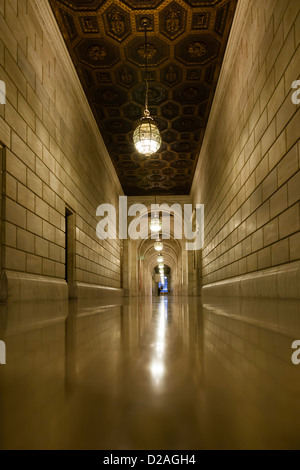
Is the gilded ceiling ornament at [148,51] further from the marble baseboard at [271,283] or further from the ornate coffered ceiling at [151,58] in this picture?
the marble baseboard at [271,283]

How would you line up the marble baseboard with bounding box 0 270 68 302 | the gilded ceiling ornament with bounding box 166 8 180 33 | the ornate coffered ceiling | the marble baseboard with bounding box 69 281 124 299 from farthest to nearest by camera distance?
the marble baseboard with bounding box 69 281 124 299 → the gilded ceiling ornament with bounding box 166 8 180 33 → the ornate coffered ceiling → the marble baseboard with bounding box 0 270 68 302

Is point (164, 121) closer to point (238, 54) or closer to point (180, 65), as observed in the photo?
point (180, 65)

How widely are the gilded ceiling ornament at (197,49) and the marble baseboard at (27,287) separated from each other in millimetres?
5771

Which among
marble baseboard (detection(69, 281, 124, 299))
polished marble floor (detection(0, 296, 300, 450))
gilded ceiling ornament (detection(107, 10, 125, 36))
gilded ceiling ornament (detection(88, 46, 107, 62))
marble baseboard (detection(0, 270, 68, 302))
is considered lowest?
marble baseboard (detection(69, 281, 124, 299))

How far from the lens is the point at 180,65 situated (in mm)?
7434

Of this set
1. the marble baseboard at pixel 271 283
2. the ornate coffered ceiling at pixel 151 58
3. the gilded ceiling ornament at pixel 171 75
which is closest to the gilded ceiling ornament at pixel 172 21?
the ornate coffered ceiling at pixel 151 58

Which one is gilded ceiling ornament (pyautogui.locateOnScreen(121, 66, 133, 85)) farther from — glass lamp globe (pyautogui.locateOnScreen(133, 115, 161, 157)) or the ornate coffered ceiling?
glass lamp globe (pyautogui.locateOnScreen(133, 115, 161, 157))

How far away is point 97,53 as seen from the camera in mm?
6988

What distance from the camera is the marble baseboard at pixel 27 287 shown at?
13.4 feet

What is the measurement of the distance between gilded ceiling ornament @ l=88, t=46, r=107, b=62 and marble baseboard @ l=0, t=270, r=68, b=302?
5030mm

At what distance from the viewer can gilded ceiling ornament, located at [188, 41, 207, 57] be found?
6.75 metres

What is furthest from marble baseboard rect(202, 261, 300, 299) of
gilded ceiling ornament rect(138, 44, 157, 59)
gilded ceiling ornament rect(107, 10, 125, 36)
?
gilded ceiling ornament rect(107, 10, 125, 36)

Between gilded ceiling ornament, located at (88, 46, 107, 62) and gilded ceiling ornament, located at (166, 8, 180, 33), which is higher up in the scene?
gilded ceiling ornament, located at (166, 8, 180, 33)

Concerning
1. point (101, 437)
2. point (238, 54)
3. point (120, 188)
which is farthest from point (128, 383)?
point (120, 188)
